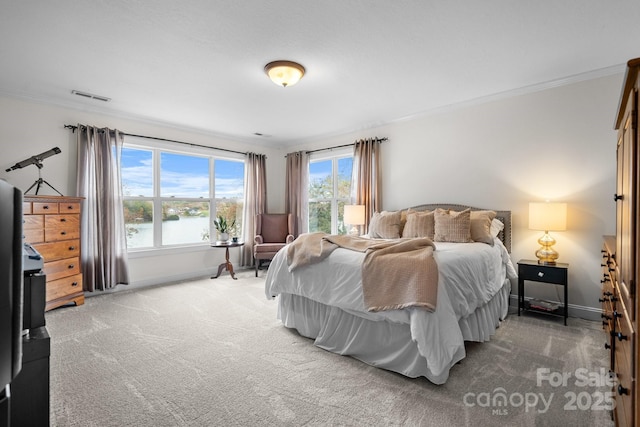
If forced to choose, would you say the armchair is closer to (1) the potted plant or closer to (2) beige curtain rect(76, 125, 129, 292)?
(1) the potted plant

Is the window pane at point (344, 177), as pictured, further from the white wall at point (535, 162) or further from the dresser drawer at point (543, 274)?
the dresser drawer at point (543, 274)

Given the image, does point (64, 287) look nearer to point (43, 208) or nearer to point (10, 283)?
point (43, 208)

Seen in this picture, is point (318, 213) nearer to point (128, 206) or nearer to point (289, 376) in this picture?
point (128, 206)

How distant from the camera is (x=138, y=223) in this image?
→ 4844 millimetres

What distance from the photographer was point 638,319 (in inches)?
37.3

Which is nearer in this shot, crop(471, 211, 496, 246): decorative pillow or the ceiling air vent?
crop(471, 211, 496, 246): decorative pillow

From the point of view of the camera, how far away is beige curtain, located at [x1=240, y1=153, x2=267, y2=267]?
600 cm

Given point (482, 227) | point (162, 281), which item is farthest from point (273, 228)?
point (482, 227)

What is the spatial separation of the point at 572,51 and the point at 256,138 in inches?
189

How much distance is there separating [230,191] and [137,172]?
5.28 feet

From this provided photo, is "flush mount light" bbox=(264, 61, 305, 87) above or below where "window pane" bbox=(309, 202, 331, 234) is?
above

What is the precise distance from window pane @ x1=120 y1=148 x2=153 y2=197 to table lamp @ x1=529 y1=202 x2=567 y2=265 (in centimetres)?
524

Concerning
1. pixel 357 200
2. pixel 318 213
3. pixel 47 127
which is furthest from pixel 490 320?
pixel 47 127

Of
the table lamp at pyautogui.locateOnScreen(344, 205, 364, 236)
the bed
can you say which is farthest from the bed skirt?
the table lamp at pyautogui.locateOnScreen(344, 205, 364, 236)
